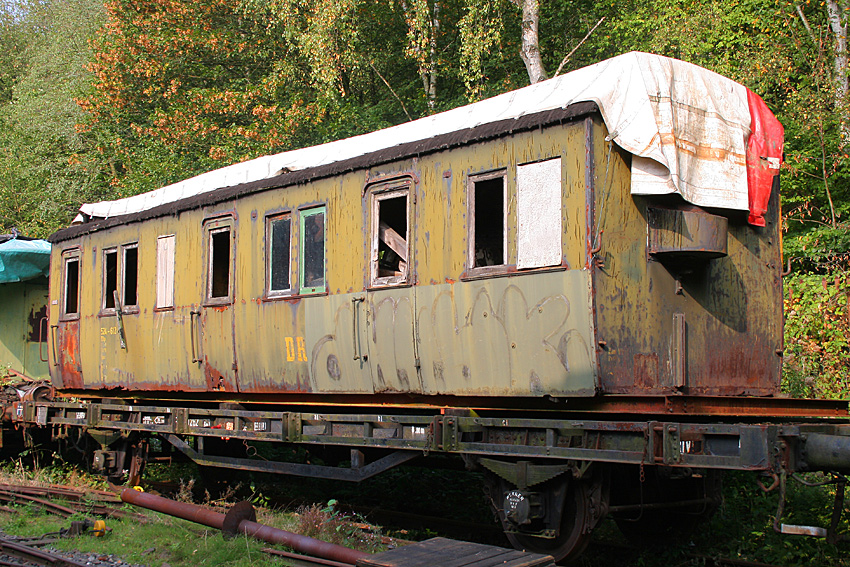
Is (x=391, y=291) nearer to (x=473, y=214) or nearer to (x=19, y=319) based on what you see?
(x=473, y=214)

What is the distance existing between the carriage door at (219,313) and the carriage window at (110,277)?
88.0 inches

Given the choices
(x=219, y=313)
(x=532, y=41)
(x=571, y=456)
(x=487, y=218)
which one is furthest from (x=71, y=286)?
(x=532, y=41)

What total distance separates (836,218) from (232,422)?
12376 millimetres

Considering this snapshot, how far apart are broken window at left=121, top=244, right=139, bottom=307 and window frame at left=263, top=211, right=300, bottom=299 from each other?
283cm

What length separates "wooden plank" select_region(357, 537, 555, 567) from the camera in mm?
4234

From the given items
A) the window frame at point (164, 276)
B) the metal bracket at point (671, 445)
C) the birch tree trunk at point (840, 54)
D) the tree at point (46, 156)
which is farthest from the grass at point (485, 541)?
the tree at point (46, 156)

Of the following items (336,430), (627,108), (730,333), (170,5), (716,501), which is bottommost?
(716,501)

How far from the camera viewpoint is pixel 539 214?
6.34 m

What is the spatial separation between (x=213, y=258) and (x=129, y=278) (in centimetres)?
202

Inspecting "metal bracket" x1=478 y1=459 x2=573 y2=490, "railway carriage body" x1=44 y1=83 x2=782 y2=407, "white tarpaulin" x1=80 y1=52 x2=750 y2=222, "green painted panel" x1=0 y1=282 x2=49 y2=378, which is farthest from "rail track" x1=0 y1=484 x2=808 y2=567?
"green painted panel" x1=0 y1=282 x2=49 y2=378

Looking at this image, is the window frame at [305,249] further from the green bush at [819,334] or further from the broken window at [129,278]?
the green bush at [819,334]

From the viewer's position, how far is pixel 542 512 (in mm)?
6391

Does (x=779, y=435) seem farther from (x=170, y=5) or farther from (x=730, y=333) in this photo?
(x=170, y=5)

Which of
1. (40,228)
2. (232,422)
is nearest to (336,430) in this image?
(232,422)
